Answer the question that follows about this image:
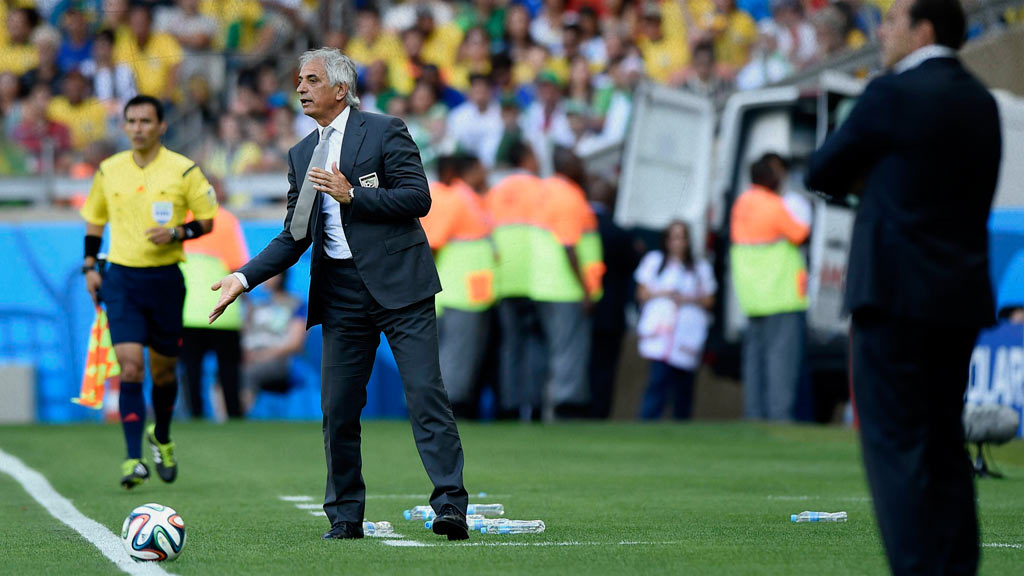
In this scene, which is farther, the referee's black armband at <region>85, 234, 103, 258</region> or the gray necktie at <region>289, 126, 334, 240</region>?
the referee's black armband at <region>85, 234, 103, 258</region>

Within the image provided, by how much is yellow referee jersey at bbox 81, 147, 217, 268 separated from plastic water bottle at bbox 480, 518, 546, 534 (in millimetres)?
3635

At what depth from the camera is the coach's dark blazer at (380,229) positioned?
7375mm

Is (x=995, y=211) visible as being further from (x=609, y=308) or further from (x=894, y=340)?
(x=894, y=340)

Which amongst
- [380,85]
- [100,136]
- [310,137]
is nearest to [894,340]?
[310,137]

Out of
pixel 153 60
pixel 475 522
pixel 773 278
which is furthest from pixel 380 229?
pixel 153 60

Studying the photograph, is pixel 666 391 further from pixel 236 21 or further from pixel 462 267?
pixel 236 21

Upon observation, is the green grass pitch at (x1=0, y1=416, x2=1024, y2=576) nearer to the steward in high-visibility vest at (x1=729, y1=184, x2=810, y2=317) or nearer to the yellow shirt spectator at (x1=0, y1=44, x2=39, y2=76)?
the steward in high-visibility vest at (x1=729, y1=184, x2=810, y2=317)

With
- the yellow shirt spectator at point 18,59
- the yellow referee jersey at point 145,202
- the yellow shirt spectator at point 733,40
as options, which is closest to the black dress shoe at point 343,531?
the yellow referee jersey at point 145,202

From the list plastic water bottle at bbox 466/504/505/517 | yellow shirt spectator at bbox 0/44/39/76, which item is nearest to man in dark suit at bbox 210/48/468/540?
plastic water bottle at bbox 466/504/505/517

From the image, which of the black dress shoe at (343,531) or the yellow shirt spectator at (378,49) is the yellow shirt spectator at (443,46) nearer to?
the yellow shirt spectator at (378,49)

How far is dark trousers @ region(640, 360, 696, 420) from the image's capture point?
56.3ft

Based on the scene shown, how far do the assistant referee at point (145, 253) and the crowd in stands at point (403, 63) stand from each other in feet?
25.5

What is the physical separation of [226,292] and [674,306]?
10.3 metres

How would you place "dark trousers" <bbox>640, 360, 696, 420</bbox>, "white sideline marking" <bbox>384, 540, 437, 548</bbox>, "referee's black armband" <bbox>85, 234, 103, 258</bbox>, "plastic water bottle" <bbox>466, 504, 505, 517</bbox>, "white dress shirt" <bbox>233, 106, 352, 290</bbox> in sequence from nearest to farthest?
"white sideline marking" <bbox>384, 540, 437, 548</bbox>, "white dress shirt" <bbox>233, 106, 352, 290</bbox>, "plastic water bottle" <bbox>466, 504, 505, 517</bbox>, "referee's black armband" <bbox>85, 234, 103, 258</bbox>, "dark trousers" <bbox>640, 360, 696, 420</bbox>
